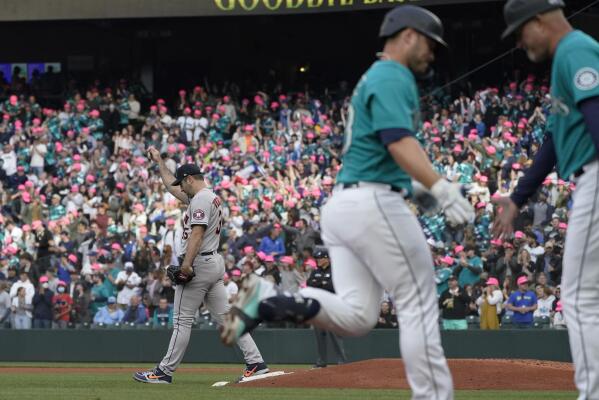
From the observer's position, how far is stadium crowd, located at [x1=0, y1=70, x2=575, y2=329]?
18.2 meters

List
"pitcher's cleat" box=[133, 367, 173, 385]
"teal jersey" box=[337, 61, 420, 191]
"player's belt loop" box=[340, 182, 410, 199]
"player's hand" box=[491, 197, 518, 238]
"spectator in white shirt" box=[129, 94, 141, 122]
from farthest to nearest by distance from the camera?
1. "spectator in white shirt" box=[129, 94, 141, 122]
2. "pitcher's cleat" box=[133, 367, 173, 385]
3. "player's hand" box=[491, 197, 518, 238]
4. "player's belt loop" box=[340, 182, 410, 199]
5. "teal jersey" box=[337, 61, 420, 191]

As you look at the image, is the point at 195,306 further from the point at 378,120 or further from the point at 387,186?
the point at 378,120

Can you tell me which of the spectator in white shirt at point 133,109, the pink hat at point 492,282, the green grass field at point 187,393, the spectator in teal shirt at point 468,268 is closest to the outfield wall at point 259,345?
the pink hat at point 492,282

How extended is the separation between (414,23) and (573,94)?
2.72 ft

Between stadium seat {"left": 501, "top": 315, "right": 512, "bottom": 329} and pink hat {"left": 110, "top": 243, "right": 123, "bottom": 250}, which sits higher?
pink hat {"left": 110, "top": 243, "right": 123, "bottom": 250}

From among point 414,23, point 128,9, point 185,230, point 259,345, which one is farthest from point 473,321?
point 128,9

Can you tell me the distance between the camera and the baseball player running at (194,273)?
424 inches

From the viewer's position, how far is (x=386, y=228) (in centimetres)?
538

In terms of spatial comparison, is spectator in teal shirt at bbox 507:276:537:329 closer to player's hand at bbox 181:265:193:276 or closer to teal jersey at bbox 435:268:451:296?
teal jersey at bbox 435:268:451:296

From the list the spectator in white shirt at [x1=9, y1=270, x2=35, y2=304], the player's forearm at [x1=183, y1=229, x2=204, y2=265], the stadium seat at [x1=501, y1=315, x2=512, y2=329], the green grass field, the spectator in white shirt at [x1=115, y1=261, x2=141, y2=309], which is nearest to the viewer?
the green grass field

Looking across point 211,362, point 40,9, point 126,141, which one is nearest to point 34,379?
point 211,362

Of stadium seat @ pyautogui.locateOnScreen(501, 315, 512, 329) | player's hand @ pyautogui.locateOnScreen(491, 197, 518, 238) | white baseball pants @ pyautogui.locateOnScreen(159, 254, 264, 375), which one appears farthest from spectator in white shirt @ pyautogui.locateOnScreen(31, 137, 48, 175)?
player's hand @ pyautogui.locateOnScreen(491, 197, 518, 238)

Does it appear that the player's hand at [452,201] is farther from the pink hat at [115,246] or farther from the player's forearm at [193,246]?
the pink hat at [115,246]

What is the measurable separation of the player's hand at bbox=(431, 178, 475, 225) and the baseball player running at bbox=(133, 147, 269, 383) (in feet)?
18.7
